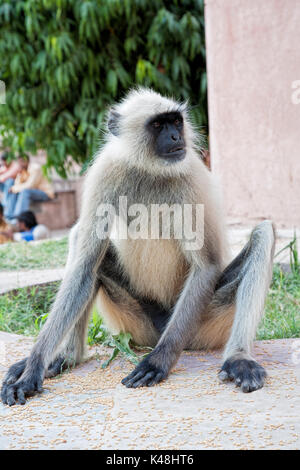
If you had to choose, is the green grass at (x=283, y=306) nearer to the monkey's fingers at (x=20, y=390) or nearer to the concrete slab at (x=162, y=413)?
the concrete slab at (x=162, y=413)

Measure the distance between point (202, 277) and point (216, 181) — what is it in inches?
23.2

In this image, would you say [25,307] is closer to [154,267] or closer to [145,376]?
→ [154,267]

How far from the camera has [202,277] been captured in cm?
290

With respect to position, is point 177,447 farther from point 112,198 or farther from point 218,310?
point 112,198

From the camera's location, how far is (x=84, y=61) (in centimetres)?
786

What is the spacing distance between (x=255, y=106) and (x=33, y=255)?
2563mm

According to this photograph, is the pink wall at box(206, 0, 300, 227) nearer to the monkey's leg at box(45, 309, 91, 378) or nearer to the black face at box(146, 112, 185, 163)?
the black face at box(146, 112, 185, 163)

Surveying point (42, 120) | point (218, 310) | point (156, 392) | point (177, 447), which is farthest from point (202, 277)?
point (42, 120)

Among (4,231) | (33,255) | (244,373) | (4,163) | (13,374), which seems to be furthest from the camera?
(4,163)

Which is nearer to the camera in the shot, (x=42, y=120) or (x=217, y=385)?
(x=217, y=385)

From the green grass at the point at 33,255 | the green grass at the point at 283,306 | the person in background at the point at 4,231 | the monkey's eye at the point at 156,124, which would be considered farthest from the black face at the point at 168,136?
the person in background at the point at 4,231

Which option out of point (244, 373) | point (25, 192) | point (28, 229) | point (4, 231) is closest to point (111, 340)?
point (244, 373)
